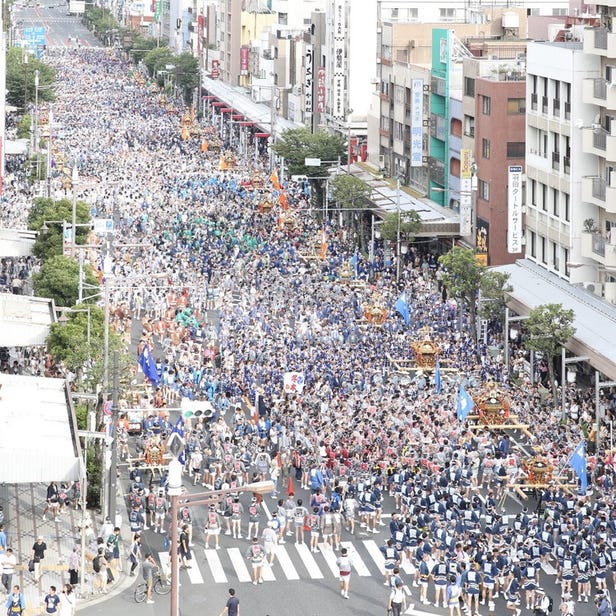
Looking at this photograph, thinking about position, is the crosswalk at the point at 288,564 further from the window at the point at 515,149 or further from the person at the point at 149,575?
the window at the point at 515,149

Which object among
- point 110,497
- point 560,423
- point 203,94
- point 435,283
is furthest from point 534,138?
point 203,94

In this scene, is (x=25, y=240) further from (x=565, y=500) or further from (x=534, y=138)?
(x=565, y=500)

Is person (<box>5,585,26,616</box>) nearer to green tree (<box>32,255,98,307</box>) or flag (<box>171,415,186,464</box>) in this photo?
flag (<box>171,415,186,464</box>)

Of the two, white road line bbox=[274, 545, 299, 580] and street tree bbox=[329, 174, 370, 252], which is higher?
street tree bbox=[329, 174, 370, 252]

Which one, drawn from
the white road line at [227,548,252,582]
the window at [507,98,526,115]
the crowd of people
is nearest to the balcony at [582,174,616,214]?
the crowd of people

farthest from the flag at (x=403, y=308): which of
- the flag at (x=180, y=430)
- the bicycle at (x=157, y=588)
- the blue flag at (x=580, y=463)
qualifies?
the bicycle at (x=157, y=588)

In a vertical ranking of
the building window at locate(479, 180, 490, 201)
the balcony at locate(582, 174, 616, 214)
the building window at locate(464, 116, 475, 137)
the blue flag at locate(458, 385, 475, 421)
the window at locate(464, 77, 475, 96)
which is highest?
the window at locate(464, 77, 475, 96)
